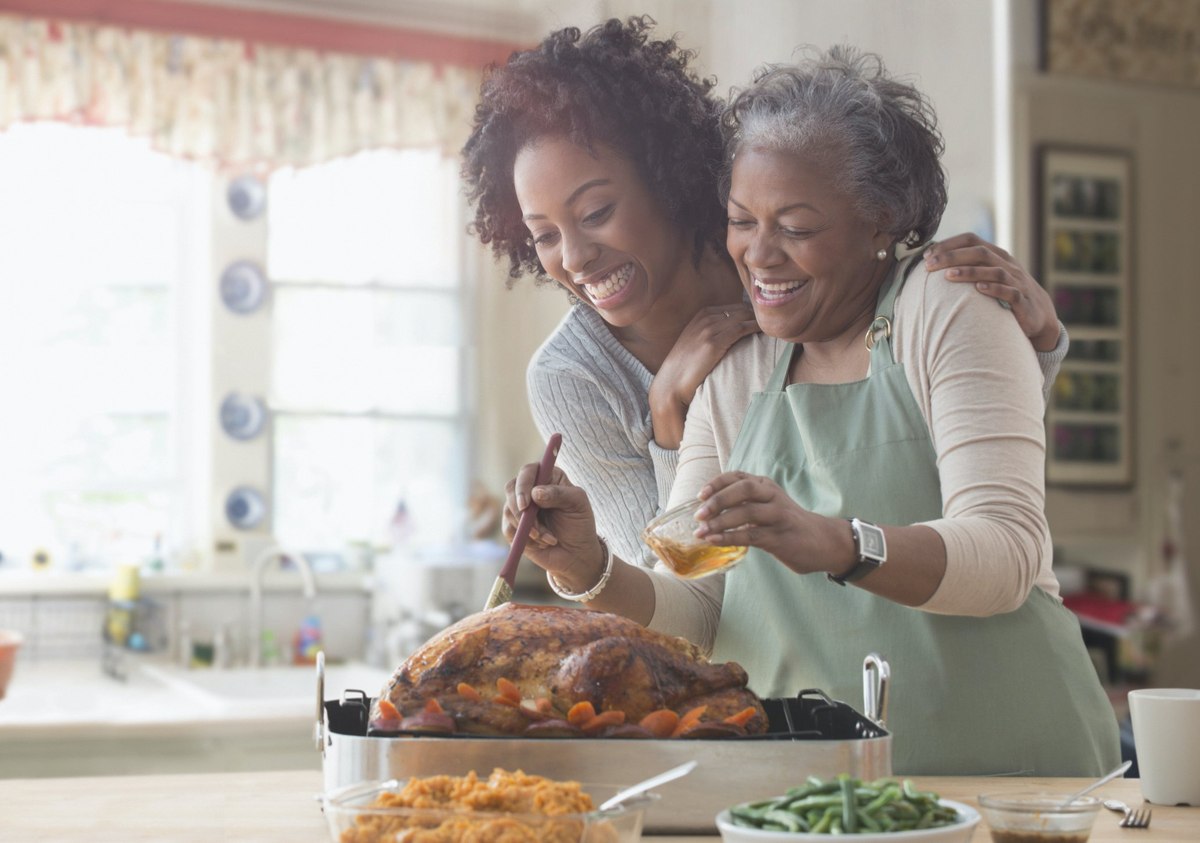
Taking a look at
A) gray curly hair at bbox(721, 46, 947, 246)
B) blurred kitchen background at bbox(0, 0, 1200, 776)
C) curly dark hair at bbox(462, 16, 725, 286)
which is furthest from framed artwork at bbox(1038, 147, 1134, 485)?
gray curly hair at bbox(721, 46, 947, 246)

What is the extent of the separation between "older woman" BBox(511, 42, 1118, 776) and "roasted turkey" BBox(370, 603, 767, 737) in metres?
0.14

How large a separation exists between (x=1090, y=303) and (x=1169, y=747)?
328 centimetres

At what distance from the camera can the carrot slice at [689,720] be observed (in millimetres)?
1018

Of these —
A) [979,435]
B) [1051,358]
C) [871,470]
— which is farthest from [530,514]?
[1051,358]

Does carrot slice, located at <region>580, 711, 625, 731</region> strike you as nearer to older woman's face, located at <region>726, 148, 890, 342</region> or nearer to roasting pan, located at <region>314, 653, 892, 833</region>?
roasting pan, located at <region>314, 653, 892, 833</region>

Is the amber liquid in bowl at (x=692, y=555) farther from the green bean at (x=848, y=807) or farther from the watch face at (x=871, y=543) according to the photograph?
the green bean at (x=848, y=807)

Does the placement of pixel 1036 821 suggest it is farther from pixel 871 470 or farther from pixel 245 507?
pixel 245 507

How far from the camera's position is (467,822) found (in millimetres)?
A: 778

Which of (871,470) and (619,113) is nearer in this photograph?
(871,470)

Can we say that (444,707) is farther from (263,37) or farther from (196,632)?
(263,37)

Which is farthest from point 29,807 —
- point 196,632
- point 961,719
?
point 196,632

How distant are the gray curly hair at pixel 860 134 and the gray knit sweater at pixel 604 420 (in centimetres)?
38

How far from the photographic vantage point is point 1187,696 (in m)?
1.18

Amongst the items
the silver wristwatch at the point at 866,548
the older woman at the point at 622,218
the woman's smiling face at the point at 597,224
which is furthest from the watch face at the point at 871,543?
the woman's smiling face at the point at 597,224
